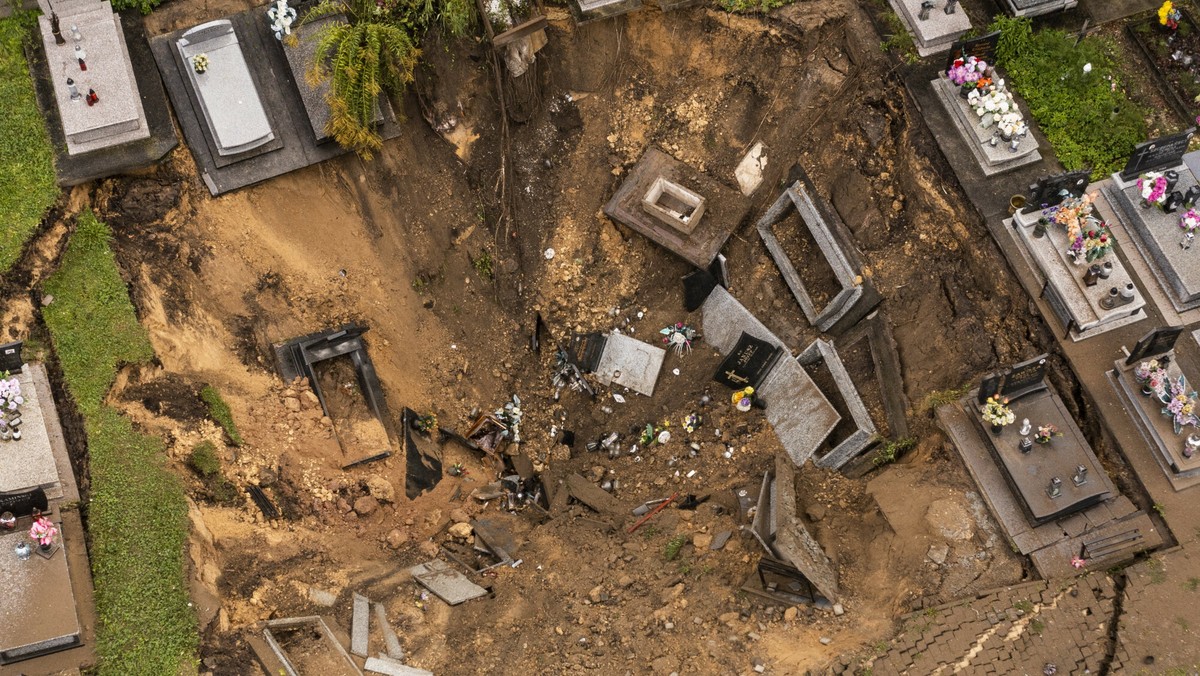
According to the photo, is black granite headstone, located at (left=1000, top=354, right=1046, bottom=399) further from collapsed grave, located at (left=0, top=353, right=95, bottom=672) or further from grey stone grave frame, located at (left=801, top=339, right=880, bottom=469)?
collapsed grave, located at (left=0, top=353, right=95, bottom=672)

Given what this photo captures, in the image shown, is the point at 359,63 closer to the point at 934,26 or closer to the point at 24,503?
the point at 24,503

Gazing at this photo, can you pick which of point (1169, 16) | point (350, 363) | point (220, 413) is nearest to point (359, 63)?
point (350, 363)

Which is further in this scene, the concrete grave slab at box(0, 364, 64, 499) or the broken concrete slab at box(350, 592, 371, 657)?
the concrete grave slab at box(0, 364, 64, 499)

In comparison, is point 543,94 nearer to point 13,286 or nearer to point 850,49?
point 850,49

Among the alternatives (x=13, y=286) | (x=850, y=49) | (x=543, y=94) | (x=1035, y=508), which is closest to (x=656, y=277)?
(x=543, y=94)

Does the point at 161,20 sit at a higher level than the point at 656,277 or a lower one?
higher

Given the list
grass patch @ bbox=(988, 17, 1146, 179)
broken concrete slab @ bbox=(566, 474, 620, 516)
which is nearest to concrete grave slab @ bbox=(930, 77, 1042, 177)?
grass patch @ bbox=(988, 17, 1146, 179)
